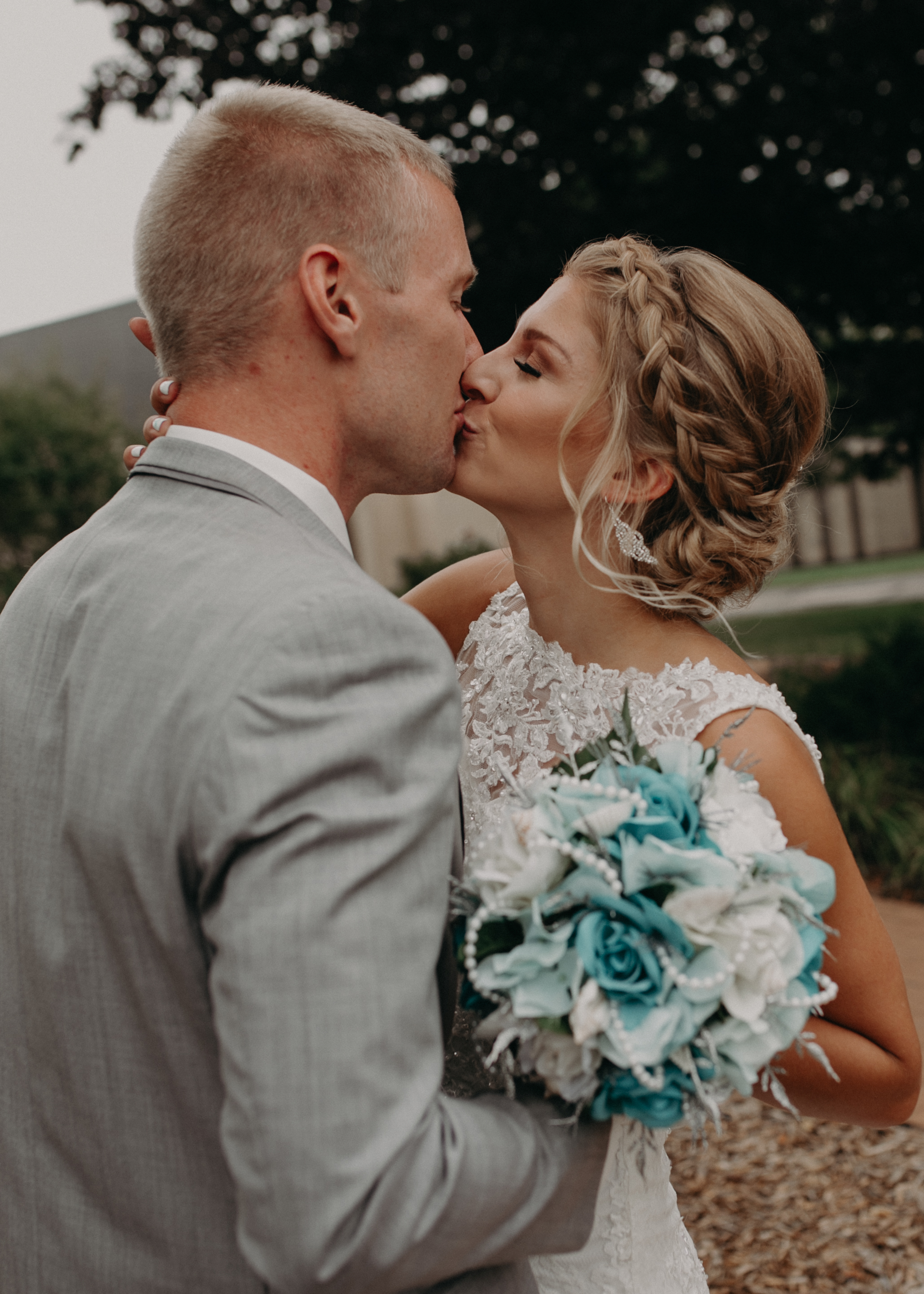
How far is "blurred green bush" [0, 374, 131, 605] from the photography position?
14906 millimetres

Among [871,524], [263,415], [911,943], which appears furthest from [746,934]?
[871,524]

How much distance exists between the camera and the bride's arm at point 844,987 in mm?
2117

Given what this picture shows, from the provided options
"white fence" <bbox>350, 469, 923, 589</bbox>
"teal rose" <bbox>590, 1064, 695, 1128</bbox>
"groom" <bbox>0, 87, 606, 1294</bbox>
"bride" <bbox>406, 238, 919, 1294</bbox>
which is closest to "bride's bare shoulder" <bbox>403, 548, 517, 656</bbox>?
"white fence" <bbox>350, 469, 923, 589</bbox>

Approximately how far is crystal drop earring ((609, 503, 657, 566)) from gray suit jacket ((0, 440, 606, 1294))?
1.16 metres

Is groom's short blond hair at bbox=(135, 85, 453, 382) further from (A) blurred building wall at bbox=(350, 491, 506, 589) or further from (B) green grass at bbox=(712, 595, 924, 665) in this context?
(A) blurred building wall at bbox=(350, 491, 506, 589)

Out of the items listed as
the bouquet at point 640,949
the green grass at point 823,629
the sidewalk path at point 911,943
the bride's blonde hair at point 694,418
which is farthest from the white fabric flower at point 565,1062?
the green grass at point 823,629

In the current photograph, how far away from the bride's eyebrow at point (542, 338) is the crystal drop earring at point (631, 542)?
0.40 meters

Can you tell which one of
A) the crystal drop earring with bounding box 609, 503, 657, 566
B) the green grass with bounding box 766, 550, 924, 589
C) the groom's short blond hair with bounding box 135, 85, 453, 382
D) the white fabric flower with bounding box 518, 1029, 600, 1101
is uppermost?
the groom's short blond hair with bounding box 135, 85, 453, 382

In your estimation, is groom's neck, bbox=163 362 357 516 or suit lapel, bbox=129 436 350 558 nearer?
suit lapel, bbox=129 436 350 558

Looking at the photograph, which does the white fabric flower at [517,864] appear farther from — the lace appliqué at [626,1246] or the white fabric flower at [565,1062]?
the lace appliqué at [626,1246]

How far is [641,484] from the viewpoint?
2.62 meters

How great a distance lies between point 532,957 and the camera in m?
1.39

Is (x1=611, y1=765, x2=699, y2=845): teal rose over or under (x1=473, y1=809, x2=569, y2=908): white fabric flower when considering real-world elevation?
over

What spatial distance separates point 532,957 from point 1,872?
2.60 ft
